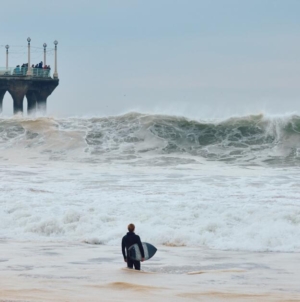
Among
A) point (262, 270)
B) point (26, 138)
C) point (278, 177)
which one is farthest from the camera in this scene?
point (26, 138)

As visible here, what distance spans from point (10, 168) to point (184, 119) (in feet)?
39.4

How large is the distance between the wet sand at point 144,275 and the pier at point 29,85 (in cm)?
3262

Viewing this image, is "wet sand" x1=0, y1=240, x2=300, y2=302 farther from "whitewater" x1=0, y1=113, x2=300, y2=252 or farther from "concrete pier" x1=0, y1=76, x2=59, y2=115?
"concrete pier" x1=0, y1=76, x2=59, y2=115

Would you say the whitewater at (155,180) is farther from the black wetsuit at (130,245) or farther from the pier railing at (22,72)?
the pier railing at (22,72)

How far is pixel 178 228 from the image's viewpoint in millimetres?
14625

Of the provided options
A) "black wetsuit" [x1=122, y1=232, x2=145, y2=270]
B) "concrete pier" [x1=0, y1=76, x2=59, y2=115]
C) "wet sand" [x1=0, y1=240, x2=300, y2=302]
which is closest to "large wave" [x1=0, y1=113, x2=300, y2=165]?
"concrete pier" [x1=0, y1=76, x2=59, y2=115]

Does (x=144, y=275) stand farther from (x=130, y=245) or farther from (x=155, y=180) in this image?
(x=155, y=180)

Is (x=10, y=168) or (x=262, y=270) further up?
(x=10, y=168)

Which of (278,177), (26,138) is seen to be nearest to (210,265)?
(278,177)

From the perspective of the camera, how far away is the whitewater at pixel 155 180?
47.7 ft

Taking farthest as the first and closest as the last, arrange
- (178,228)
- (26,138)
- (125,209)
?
(26,138) → (125,209) → (178,228)

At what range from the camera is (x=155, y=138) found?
30922mm

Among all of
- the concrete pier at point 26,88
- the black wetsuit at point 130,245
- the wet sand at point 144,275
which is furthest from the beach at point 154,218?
the concrete pier at point 26,88

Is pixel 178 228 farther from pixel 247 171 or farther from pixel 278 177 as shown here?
pixel 247 171
